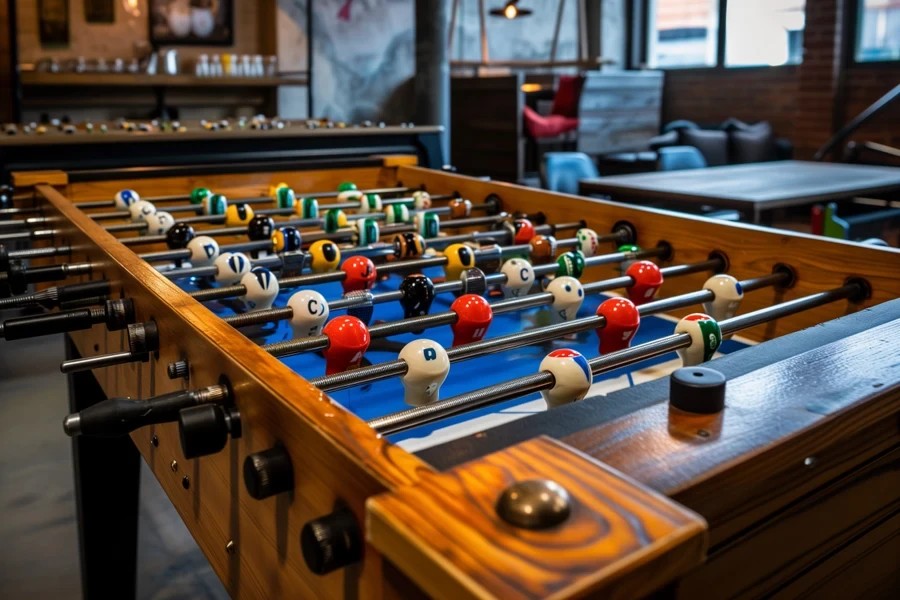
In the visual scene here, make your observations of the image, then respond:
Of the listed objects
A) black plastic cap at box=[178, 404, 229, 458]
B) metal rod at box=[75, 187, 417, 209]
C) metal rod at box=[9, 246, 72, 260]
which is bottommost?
black plastic cap at box=[178, 404, 229, 458]

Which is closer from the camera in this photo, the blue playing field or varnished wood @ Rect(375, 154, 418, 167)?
the blue playing field

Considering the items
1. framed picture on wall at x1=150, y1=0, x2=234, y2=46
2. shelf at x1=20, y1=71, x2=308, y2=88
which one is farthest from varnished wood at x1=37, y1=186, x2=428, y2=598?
framed picture on wall at x1=150, y1=0, x2=234, y2=46

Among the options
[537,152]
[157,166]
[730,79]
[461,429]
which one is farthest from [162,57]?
[461,429]

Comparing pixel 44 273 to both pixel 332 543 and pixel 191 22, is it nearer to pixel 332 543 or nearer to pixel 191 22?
pixel 332 543

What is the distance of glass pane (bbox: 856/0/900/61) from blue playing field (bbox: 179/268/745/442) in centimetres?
609

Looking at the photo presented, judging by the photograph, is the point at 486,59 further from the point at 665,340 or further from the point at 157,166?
the point at 665,340

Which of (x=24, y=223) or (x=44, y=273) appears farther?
(x=24, y=223)

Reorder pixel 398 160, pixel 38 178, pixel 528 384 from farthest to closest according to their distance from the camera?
pixel 398 160, pixel 38 178, pixel 528 384

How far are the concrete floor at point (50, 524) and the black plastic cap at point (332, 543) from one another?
64.3 inches

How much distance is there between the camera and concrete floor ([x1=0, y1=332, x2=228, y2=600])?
2020mm

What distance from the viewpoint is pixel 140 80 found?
19.1ft

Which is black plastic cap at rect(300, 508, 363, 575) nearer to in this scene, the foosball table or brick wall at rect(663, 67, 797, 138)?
the foosball table

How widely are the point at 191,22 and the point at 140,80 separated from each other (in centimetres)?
87

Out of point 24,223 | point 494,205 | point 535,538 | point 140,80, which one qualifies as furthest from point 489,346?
point 140,80
